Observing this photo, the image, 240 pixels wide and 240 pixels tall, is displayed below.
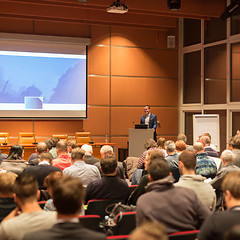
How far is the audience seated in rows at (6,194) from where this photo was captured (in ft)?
9.66

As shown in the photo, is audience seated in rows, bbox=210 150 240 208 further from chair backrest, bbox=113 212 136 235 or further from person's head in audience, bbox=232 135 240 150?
chair backrest, bbox=113 212 136 235

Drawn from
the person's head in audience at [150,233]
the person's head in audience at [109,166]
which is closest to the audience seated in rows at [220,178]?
the person's head in audience at [109,166]

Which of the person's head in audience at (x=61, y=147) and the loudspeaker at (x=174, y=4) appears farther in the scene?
the loudspeaker at (x=174, y=4)

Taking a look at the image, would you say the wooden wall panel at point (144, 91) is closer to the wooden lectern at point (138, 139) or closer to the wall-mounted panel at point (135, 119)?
the wall-mounted panel at point (135, 119)

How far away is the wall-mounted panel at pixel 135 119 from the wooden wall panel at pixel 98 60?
1211 mm

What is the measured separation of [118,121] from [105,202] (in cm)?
797

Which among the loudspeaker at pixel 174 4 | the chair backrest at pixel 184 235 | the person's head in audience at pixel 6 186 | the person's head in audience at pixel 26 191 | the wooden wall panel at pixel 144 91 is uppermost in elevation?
the loudspeaker at pixel 174 4

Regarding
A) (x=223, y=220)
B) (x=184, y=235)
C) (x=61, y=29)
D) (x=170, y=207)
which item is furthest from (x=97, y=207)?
(x=61, y=29)

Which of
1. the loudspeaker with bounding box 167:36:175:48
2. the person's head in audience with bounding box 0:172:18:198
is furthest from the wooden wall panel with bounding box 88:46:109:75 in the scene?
the person's head in audience with bounding box 0:172:18:198

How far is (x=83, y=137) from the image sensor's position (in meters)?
10.4

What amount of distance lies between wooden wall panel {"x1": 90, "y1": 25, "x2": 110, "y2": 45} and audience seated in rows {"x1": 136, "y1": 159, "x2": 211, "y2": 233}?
8.90 metres

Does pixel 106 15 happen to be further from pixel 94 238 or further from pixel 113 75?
pixel 94 238

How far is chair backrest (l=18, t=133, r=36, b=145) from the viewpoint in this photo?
9.75m

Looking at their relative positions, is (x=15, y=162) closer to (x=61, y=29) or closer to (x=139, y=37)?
(x=61, y=29)
